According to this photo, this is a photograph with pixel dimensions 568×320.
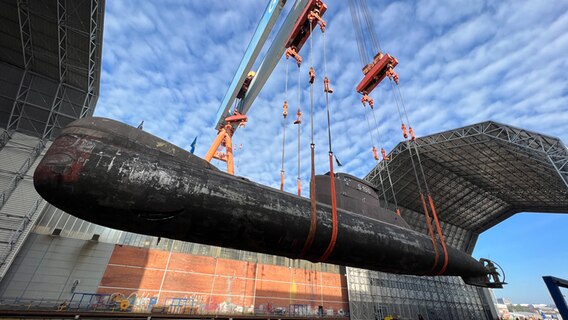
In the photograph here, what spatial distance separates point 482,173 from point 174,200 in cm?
3307

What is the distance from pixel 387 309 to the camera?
94.4 feet

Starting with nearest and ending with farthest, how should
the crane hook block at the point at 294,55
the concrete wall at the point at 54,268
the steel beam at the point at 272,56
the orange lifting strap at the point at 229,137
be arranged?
the crane hook block at the point at 294,55, the steel beam at the point at 272,56, the concrete wall at the point at 54,268, the orange lifting strap at the point at 229,137

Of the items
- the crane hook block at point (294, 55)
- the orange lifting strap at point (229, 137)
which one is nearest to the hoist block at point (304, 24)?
the crane hook block at point (294, 55)

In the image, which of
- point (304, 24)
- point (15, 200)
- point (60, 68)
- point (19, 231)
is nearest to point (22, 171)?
point (15, 200)

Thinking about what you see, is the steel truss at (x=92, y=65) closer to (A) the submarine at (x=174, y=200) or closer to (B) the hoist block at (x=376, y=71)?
(A) the submarine at (x=174, y=200)

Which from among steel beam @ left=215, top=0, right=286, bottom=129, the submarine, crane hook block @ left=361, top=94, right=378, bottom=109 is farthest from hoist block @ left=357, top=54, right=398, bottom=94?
the submarine

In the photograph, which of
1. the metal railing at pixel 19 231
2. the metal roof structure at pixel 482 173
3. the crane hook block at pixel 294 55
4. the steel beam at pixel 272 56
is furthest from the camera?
the metal roof structure at pixel 482 173

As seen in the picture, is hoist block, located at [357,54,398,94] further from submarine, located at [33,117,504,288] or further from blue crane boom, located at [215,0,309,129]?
submarine, located at [33,117,504,288]

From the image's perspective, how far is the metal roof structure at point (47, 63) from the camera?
43.2 feet

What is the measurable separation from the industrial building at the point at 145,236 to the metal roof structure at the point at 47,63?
0.19ft

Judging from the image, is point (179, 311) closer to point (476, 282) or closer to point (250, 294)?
point (250, 294)

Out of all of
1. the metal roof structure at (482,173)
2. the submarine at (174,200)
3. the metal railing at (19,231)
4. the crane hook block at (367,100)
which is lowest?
the submarine at (174,200)

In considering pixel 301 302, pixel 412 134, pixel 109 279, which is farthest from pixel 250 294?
pixel 412 134

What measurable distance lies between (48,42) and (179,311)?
64.8 ft
